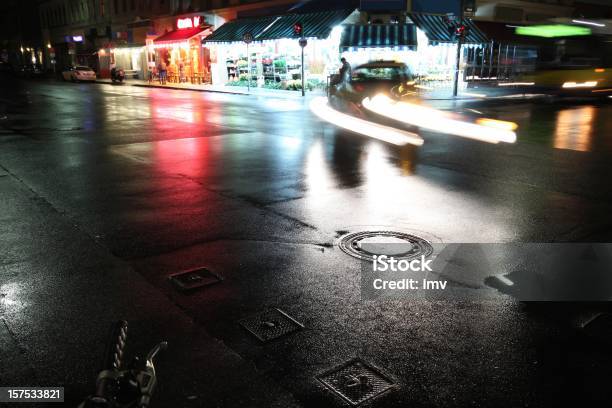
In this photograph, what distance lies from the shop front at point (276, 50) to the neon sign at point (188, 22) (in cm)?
263

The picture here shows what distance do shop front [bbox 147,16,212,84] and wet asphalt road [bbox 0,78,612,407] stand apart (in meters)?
28.9

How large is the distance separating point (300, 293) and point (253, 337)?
843 mm

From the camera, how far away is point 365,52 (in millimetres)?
28766

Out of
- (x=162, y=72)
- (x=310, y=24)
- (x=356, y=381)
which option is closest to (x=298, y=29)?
(x=310, y=24)

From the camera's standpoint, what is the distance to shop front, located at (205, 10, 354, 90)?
28.5 metres

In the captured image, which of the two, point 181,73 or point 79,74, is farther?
point 79,74

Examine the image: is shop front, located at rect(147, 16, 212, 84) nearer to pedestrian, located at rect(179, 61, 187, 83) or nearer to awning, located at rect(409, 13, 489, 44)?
pedestrian, located at rect(179, 61, 187, 83)

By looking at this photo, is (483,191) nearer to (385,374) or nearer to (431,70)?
(385,374)

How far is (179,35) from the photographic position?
40.2m

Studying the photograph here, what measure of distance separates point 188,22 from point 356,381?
136 ft

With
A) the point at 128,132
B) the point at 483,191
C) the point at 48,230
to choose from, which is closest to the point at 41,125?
the point at 128,132

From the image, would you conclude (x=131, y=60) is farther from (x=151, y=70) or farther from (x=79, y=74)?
(x=151, y=70)

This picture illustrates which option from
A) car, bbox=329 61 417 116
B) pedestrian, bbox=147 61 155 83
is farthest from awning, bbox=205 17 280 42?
car, bbox=329 61 417 116

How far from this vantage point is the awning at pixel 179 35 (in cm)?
3803
